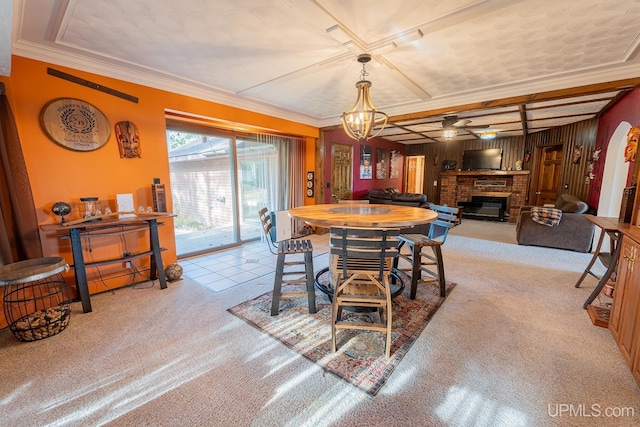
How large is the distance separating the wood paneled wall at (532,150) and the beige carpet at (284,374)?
169 inches

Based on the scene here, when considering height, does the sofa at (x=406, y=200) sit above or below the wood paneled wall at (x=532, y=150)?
below

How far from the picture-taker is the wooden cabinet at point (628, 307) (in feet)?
5.24

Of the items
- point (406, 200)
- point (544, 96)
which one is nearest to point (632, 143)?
point (544, 96)

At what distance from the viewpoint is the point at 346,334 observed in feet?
6.74

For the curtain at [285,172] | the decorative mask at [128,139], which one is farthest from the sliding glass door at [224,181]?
the decorative mask at [128,139]

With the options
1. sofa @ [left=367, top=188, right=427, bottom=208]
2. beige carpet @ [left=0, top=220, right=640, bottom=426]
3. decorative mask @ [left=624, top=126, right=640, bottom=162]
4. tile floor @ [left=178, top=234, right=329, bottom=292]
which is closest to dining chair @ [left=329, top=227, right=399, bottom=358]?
beige carpet @ [left=0, top=220, right=640, bottom=426]

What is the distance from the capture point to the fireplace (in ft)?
24.4

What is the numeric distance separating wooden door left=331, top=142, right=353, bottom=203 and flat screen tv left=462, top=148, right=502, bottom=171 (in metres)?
4.09

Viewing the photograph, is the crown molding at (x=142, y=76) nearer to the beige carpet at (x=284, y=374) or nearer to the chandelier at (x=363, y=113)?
the chandelier at (x=363, y=113)

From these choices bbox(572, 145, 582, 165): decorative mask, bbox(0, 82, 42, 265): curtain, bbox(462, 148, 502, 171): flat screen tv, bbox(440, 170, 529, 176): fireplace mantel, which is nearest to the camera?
bbox(0, 82, 42, 265): curtain

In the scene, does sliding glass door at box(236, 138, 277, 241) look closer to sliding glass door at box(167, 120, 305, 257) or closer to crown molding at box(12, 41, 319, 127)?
sliding glass door at box(167, 120, 305, 257)

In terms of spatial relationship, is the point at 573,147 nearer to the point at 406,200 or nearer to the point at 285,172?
the point at 406,200

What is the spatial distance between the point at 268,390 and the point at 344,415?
0.46 meters

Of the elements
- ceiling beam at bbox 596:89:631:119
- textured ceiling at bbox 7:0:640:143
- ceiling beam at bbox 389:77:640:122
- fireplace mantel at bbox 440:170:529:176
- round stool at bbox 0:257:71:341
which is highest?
textured ceiling at bbox 7:0:640:143
